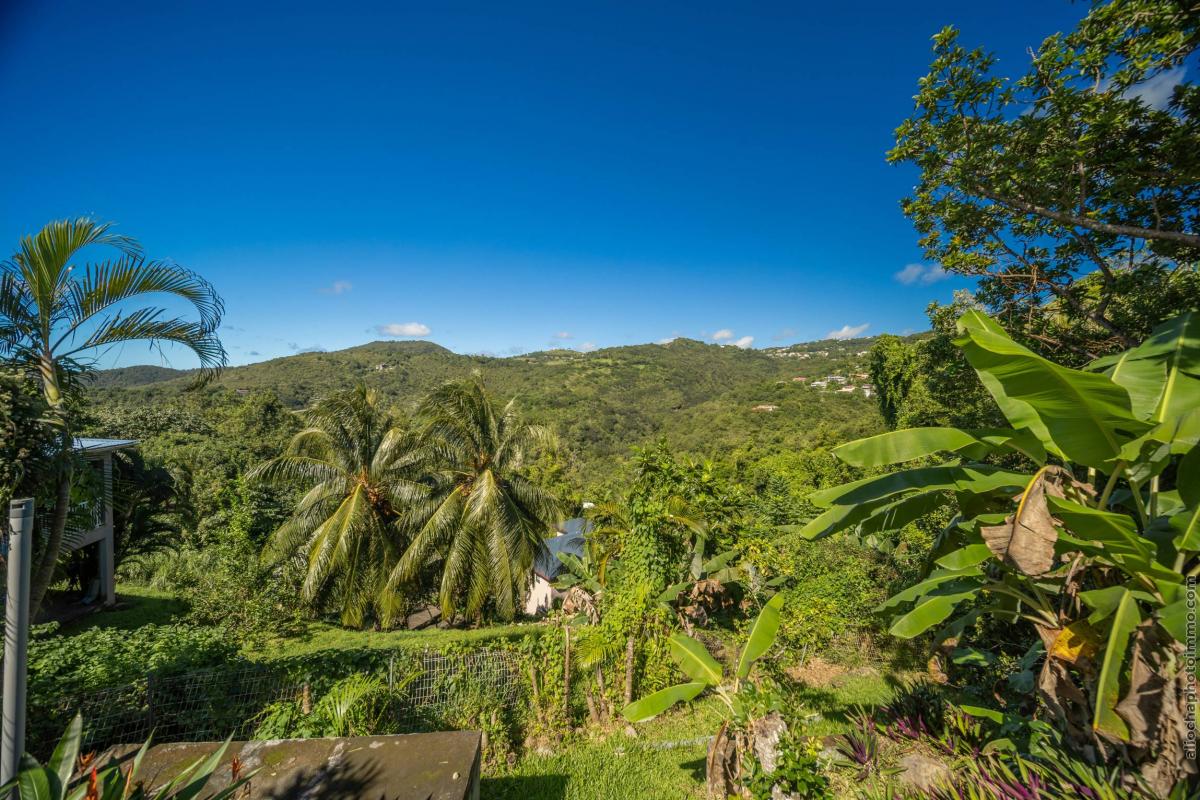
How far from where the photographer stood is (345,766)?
10.4ft

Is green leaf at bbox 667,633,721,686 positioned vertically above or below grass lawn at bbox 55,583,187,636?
above

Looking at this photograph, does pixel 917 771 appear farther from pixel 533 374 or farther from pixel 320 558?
pixel 533 374

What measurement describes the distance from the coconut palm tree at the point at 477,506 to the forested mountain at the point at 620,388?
1826 centimetres

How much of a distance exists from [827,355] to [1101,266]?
11054 cm

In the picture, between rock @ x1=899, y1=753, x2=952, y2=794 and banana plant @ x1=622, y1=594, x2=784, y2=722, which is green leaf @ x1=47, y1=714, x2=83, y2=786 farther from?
rock @ x1=899, y1=753, x2=952, y2=794

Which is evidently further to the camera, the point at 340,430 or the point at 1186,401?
the point at 340,430

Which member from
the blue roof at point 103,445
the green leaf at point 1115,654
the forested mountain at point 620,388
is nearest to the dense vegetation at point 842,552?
the green leaf at point 1115,654

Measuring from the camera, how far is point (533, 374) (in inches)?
3792

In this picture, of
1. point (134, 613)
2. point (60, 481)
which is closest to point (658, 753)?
point (60, 481)

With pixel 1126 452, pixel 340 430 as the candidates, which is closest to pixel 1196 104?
pixel 1126 452

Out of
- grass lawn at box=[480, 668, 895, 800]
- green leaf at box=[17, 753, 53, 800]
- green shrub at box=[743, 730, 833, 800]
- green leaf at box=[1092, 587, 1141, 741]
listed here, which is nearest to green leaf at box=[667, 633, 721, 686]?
grass lawn at box=[480, 668, 895, 800]

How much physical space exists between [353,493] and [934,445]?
480 inches

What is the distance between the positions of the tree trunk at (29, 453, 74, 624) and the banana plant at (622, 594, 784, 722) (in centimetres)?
501

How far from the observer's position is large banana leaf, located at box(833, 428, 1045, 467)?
9.62 feet
